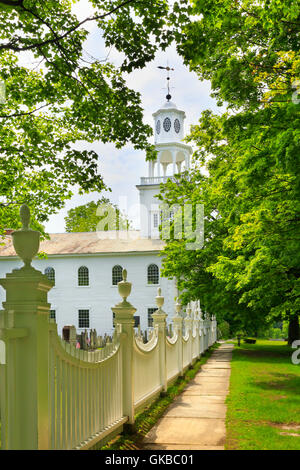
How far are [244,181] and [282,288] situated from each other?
10.2 ft

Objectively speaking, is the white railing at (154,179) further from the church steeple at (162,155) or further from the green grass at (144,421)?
the green grass at (144,421)

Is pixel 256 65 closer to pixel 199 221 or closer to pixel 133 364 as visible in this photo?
pixel 133 364

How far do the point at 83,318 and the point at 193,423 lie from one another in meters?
35.8

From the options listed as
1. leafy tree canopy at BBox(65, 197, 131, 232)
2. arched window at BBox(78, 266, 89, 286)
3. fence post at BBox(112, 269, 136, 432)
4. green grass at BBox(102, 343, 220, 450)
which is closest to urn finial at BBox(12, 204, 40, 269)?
green grass at BBox(102, 343, 220, 450)

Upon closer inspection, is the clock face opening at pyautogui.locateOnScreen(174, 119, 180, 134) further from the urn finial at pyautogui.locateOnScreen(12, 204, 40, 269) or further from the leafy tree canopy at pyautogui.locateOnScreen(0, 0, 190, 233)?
the urn finial at pyautogui.locateOnScreen(12, 204, 40, 269)

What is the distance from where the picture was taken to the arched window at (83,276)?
42812 mm

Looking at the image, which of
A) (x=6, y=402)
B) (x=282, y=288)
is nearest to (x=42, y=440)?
(x=6, y=402)

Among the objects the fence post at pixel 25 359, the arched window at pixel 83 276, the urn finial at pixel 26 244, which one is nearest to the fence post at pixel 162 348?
the fence post at pixel 25 359

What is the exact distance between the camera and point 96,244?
43500 mm

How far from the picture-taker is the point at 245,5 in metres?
11.4

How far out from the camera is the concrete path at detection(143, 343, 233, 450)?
6246 millimetres

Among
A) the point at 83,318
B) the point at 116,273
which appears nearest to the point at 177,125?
the point at 116,273

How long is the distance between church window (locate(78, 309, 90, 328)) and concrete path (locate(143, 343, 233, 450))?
31.0 meters

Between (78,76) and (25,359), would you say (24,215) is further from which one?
(78,76)
